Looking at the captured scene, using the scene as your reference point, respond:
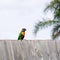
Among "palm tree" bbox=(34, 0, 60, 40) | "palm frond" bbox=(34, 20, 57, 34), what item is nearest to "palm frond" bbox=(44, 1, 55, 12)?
"palm tree" bbox=(34, 0, 60, 40)

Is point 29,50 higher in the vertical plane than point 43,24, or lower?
lower

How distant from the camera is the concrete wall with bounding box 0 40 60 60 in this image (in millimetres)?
3369

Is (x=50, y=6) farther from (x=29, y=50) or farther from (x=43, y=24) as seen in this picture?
(x=29, y=50)

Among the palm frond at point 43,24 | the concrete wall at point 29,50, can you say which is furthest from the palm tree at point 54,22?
the concrete wall at point 29,50

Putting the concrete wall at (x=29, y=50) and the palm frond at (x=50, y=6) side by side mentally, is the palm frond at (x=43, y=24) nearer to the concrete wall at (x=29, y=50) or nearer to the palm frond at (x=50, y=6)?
the palm frond at (x=50, y=6)

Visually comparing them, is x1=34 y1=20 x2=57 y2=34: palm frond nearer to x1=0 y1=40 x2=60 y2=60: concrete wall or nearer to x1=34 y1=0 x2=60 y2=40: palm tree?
x1=34 y1=0 x2=60 y2=40: palm tree

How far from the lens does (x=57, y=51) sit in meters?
3.82

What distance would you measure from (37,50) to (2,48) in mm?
505

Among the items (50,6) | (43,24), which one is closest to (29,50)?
(50,6)

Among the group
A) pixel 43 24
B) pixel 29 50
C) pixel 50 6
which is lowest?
pixel 29 50

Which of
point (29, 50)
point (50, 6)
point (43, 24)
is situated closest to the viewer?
point (29, 50)

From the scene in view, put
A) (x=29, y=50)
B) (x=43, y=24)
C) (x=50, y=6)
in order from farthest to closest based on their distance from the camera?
(x=43, y=24) < (x=50, y=6) < (x=29, y=50)

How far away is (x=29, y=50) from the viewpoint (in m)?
3.56

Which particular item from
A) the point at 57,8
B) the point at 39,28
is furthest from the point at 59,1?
the point at 39,28
